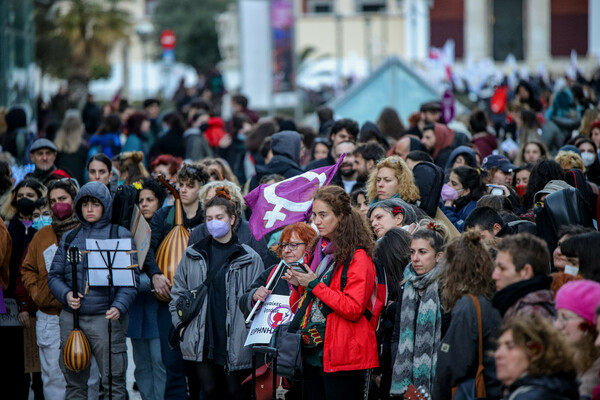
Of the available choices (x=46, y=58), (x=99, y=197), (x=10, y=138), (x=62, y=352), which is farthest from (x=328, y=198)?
(x=46, y=58)

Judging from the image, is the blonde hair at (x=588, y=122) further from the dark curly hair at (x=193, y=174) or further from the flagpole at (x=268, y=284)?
the flagpole at (x=268, y=284)

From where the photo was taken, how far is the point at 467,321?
540cm

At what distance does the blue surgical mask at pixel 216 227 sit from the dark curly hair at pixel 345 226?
976mm

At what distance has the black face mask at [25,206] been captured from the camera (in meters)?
8.27

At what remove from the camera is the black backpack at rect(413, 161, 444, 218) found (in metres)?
8.44

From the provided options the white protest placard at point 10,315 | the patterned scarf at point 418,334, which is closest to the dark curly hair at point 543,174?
the patterned scarf at point 418,334

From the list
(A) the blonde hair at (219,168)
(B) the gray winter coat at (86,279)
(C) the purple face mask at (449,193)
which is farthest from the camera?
(A) the blonde hair at (219,168)

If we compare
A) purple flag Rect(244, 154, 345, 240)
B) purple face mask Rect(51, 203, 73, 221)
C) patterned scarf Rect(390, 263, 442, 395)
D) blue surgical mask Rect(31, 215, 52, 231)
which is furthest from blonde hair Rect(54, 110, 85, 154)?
patterned scarf Rect(390, 263, 442, 395)

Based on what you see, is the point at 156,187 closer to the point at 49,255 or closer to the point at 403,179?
the point at 49,255

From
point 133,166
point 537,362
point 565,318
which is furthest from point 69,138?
point 537,362

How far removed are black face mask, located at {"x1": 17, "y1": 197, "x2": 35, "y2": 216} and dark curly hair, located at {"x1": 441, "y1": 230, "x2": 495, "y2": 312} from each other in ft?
13.3

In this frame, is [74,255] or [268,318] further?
[74,255]

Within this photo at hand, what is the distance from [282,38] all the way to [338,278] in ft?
63.2

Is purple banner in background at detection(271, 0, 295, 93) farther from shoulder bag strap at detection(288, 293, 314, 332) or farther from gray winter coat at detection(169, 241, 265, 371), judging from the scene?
shoulder bag strap at detection(288, 293, 314, 332)
